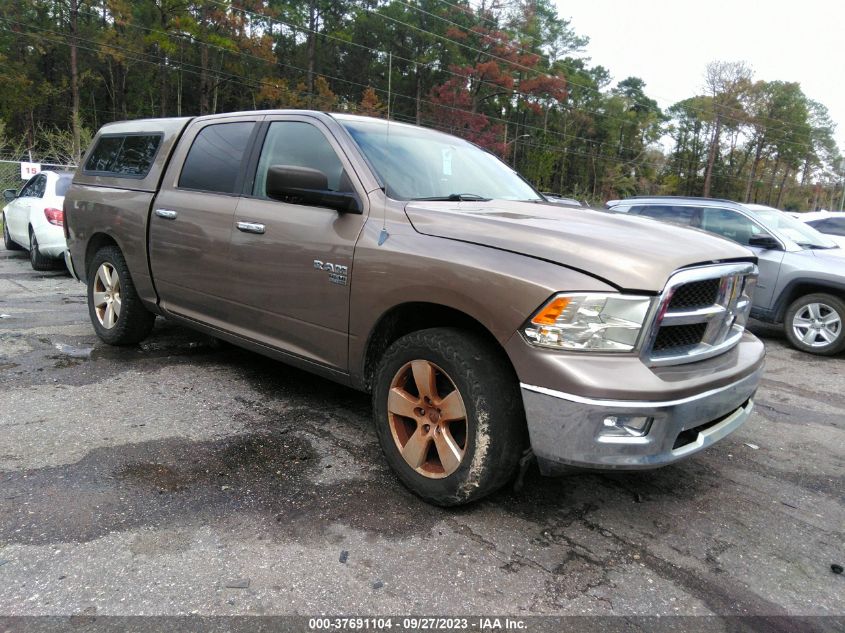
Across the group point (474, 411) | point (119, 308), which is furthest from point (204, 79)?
point (474, 411)

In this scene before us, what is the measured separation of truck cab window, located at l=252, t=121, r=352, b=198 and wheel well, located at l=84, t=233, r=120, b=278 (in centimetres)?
202

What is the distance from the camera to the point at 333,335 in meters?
3.31

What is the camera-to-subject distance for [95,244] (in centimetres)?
533

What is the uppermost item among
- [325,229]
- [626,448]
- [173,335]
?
[325,229]

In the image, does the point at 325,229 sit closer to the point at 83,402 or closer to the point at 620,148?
the point at 83,402

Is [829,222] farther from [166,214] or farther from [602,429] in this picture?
[166,214]

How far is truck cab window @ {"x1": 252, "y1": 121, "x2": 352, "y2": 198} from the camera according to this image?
343 centimetres

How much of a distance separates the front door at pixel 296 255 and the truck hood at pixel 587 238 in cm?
50

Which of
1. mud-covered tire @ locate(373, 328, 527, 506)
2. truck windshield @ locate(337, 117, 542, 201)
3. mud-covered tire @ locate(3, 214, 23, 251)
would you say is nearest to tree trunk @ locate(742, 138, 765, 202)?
mud-covered tire @ locate(3, 214, 23, 251)

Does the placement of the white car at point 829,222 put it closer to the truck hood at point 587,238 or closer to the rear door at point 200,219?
the truck hood at point 587,238

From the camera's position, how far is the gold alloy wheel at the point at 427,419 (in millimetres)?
2717

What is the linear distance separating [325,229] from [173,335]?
10.6 feet

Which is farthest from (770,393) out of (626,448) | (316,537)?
(316,537)

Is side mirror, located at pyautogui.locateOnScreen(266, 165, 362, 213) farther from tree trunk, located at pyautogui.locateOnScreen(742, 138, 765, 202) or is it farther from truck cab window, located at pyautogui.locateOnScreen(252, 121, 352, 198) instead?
tree trunk, located at pyautogui.locateOnScreen(742, 138, 765, 202)
